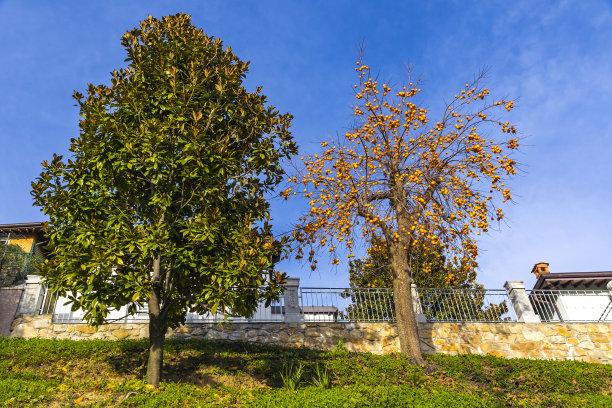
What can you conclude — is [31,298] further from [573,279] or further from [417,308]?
[573,279]

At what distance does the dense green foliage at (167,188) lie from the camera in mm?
7680

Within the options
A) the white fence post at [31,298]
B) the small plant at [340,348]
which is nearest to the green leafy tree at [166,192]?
the small plant at [340,348]

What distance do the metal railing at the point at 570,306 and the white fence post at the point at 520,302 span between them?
0.60 meters

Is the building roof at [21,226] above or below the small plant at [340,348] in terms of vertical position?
A: above

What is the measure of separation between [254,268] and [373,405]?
3182 millimetres

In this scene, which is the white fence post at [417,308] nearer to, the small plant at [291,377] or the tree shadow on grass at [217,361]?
the tree shadow on grass at [217,361]

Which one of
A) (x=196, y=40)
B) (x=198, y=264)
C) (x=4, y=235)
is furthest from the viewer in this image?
(x=4, y=235)

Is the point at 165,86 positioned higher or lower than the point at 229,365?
higher

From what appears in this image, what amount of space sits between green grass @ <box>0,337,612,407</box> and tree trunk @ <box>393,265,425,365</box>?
0.39 m

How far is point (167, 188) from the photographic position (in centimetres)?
859

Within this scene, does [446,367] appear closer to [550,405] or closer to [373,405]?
[550,405]

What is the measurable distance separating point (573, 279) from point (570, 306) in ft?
17.7

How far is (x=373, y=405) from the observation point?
276 inches

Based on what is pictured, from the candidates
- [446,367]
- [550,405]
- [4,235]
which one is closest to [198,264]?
[446,367]
